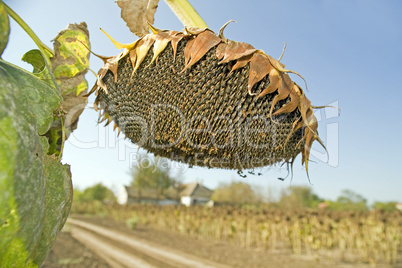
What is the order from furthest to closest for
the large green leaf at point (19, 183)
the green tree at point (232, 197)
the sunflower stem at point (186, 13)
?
the green tree at point (232, 197) → the sunflower stem at point (186, 13) → the large green leaf at point (19, 183)

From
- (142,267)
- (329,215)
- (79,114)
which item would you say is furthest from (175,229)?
(79,114)

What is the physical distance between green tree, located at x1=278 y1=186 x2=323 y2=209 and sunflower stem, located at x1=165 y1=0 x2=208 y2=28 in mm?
53790

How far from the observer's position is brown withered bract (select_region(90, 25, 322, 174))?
124 cm

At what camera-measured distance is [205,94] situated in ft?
4.09

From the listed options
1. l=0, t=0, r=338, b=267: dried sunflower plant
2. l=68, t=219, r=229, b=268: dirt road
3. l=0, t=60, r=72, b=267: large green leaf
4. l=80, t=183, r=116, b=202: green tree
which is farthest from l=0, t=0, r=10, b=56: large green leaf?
l=80, t=183, r=116, b=202: green tree

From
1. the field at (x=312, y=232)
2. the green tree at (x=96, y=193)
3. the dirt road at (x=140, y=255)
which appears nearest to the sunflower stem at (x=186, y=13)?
the dirt road at (x=140, y=255)

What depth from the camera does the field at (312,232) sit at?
19.4 metres

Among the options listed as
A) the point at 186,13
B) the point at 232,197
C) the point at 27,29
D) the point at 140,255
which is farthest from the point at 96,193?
the point at 27,29

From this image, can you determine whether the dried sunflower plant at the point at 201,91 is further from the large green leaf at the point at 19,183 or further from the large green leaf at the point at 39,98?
the large green leaf at the point at 19,183

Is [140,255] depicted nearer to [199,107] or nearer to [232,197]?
[199,107]

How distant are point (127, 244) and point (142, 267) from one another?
6.21 meters

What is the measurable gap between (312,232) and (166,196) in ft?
149

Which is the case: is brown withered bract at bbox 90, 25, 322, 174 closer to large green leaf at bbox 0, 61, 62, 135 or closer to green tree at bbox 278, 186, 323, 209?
large green leaf at bbox 0, 61, 62, 135

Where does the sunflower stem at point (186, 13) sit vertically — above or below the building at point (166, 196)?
above
